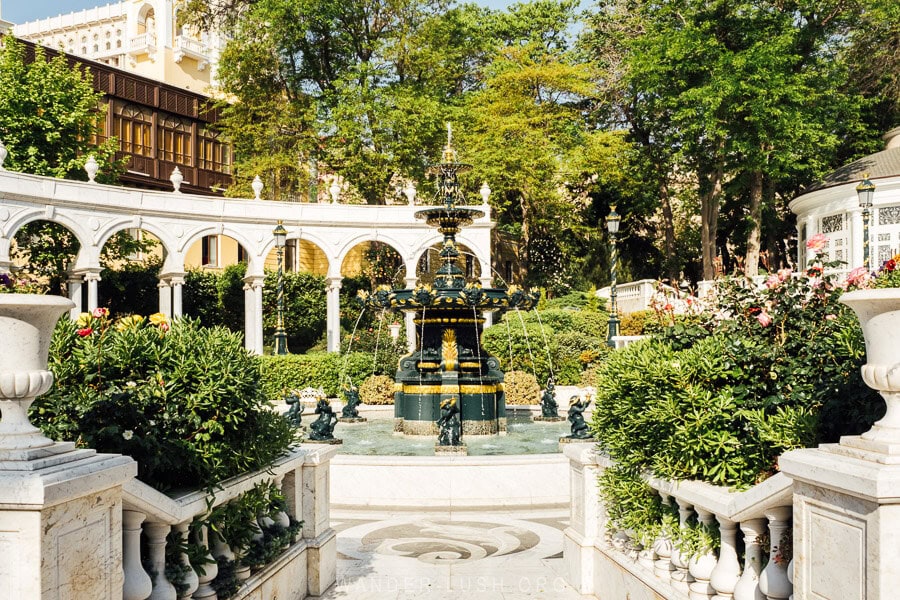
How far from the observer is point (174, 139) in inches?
1663

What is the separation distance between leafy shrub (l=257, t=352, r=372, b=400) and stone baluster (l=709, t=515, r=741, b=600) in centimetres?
1963

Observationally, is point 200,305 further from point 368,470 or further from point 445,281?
point 368,470

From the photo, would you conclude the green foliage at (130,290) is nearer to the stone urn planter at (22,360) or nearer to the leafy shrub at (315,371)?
the leafy shrub at (315,371)

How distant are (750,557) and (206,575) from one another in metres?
3.41

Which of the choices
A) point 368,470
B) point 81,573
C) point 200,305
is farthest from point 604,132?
point 81,573

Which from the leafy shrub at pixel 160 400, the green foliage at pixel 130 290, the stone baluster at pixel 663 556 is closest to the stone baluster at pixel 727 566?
the stone baluster at pixel 663 556

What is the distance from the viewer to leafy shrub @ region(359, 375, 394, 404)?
21734 mm

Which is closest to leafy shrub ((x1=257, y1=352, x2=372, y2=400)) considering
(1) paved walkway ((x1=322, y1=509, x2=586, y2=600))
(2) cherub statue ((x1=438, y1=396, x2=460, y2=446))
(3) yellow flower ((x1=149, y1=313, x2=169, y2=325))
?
(2) cherub statue ((x1=438, y1=396, x2=460, y2=446))

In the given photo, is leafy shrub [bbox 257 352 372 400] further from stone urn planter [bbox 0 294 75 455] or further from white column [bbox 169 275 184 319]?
stone urn planter [bbox 0 294 75 455]

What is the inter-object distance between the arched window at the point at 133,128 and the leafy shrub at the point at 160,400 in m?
35.9

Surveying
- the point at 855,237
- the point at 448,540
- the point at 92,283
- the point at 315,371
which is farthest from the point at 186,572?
the point at 855,237

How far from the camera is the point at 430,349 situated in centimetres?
1545

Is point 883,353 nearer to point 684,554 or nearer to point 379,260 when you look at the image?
point 684,554

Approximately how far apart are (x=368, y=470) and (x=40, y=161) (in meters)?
25.6
